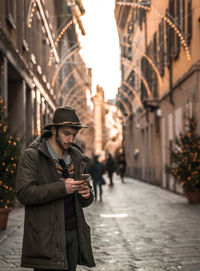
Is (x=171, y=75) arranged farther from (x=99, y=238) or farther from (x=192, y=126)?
(x=99, y=238)

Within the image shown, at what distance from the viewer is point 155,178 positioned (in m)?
31.0

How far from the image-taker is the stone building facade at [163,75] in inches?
737

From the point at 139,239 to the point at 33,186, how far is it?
603 cm

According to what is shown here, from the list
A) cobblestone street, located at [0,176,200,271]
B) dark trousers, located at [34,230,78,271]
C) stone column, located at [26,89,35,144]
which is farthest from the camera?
stone column, located at [26,89,35,144]

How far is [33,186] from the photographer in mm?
4051

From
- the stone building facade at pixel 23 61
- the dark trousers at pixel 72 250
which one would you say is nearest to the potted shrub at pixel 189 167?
the stone building facade at pixel 23 61

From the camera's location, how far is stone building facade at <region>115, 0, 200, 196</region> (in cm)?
1872

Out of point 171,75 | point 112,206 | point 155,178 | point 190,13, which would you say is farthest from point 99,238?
point 155,178

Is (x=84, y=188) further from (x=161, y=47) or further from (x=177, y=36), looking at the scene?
(x=161, y=47)

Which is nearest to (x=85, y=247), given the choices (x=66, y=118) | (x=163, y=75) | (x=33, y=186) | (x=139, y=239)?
(x=33, y=186)

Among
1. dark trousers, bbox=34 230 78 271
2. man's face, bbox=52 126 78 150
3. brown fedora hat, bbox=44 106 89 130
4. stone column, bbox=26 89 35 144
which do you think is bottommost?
dark trousers, bbox=34 230 78 271

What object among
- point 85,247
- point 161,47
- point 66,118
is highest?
point 161,47

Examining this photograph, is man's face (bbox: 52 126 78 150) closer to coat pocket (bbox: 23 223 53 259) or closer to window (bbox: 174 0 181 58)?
coat pocket (bbox: 23 223 53 259)

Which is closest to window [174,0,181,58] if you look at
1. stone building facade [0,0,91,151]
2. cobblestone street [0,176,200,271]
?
stone building facade [0,0,91,151]
